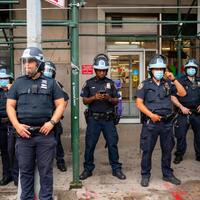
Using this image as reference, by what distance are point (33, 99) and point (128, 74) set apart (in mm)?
6657

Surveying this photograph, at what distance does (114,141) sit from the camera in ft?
19.1

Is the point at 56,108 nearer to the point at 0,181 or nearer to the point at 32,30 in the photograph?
the point at 32,30

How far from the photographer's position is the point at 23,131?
13.8 ft

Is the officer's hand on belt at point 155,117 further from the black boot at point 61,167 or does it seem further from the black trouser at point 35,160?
the black boot at point 61,167

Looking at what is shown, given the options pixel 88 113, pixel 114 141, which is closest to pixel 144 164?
pixel 114 141

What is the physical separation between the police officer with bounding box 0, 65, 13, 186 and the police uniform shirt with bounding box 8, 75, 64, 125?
119 centimetres

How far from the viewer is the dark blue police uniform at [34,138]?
168 inches

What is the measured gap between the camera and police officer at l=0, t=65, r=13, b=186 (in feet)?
18.0

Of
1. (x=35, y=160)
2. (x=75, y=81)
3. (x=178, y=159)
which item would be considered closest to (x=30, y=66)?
(x=35, y=160)

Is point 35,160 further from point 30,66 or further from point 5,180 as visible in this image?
point 5,180

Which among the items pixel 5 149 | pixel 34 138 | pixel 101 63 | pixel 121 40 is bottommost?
pixel 5 149

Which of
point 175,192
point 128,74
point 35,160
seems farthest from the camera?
point 128,74

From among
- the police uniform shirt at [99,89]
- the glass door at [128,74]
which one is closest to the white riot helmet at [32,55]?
the police uniform shirt at [99,89]

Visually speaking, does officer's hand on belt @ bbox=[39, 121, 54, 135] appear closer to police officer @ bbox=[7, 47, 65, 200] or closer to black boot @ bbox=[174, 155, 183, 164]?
police officer @ bbox=[7, 47, 65, 200]
